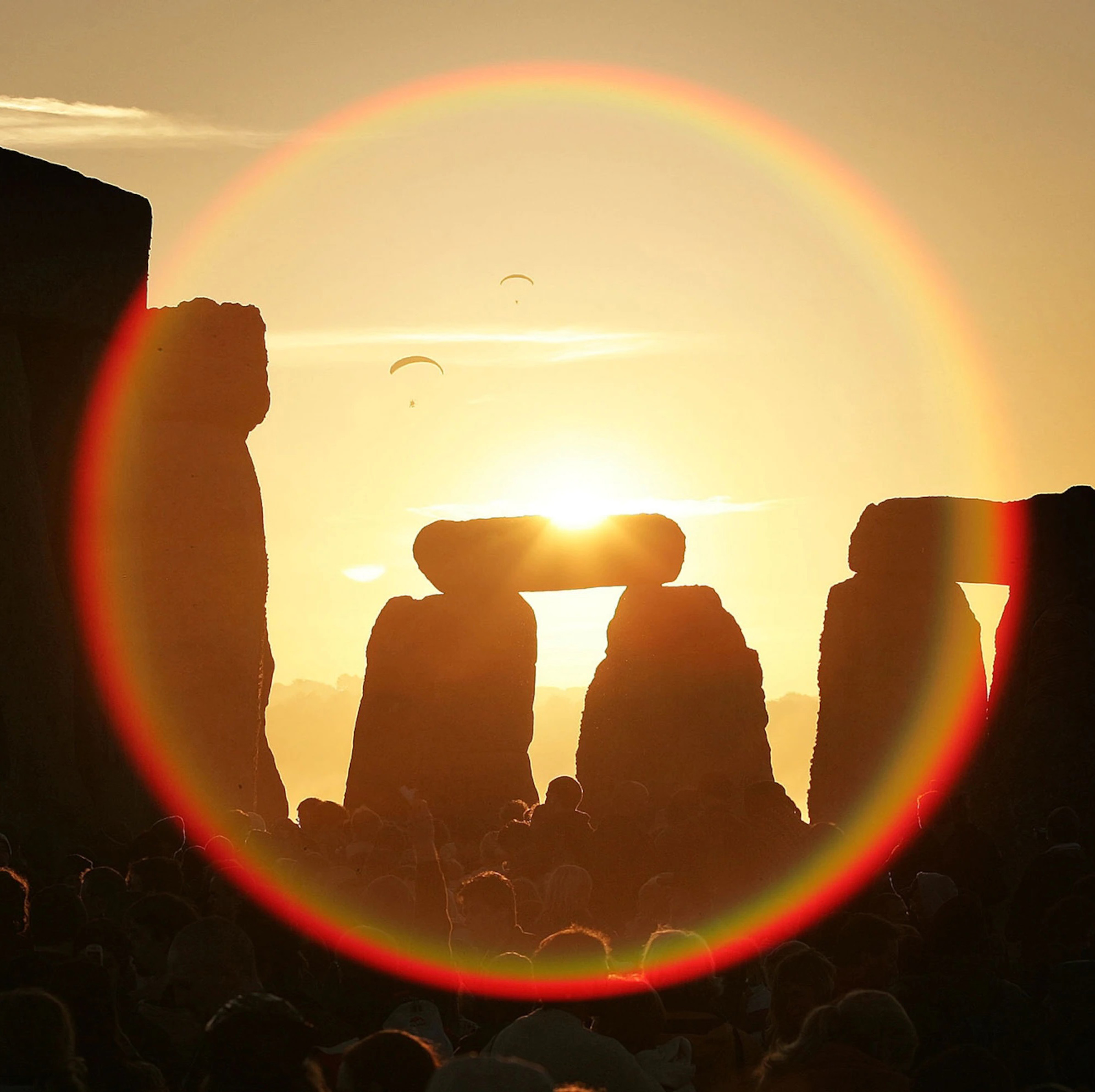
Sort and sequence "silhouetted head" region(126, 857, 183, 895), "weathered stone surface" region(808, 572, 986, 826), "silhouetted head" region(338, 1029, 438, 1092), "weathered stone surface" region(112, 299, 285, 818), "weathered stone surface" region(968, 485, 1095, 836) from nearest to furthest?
"silhouetted head" region(338, 1029, 438, 1092) < "silhouetted head" region(126, 857, 183, 895) < "weathered stone surface" region(968, 485, 1095, 836) < "weathered stone surface" region(112, 299, 285, 818) < "weathered stone surface" region(808, 572, 986, 826)

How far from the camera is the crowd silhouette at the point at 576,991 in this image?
3.66 meters

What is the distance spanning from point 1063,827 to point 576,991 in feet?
18.5

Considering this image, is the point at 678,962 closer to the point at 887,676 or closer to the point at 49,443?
the point at 49,443

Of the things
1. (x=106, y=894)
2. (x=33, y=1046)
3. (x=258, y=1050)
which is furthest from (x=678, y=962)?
(x=106, y=894)

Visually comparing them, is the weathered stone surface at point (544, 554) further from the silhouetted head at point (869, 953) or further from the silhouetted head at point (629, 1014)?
the silhouetted head at point (629, 1014)

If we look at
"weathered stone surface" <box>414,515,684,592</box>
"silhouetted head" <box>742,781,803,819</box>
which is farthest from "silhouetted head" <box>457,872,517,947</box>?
"weathered stone surface" <box>414,515,684,592</box>

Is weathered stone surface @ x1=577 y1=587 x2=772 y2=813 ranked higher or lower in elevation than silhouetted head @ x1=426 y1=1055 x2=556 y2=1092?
higher

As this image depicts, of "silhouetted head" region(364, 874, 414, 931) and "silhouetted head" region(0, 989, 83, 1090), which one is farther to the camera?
"silhouetted head" region(364, 874, 414, 931)

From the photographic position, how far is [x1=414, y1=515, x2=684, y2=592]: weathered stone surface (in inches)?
891

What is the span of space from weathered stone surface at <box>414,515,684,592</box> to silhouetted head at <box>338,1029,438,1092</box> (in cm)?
1931

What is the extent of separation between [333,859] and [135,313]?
5.79 metres

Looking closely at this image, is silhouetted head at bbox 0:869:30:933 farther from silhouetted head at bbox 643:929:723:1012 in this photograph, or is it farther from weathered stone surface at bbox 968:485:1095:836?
weathered stone surface at bbox 968:485:1095:836

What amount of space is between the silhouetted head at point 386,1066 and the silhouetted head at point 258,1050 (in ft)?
0.36

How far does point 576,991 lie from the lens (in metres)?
4.11
